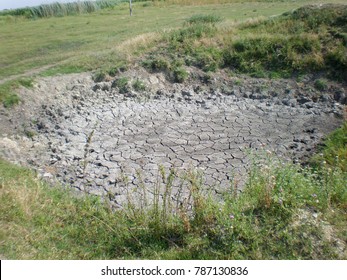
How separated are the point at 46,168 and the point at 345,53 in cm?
A: 714

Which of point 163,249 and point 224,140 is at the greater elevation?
point 163,249

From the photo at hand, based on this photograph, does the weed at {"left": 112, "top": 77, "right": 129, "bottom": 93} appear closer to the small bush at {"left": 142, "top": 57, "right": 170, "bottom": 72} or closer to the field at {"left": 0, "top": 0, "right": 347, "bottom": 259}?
the field at {"left": 0, "top": 0, "right": 347, "bottom": 259}

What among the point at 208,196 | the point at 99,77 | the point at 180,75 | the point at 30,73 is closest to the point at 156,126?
the point at 180,75

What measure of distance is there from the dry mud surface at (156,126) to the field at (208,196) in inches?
11.5

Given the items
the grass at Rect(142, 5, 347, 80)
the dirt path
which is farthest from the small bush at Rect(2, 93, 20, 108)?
the grass at Rect(142, 5, 347, 80)

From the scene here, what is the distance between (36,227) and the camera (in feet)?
14.8

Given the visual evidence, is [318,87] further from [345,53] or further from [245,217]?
[245,217]

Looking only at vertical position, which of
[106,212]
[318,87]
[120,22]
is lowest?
[120,22]

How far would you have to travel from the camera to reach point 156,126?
27.1 feet

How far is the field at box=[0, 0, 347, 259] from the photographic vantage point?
12.7ft

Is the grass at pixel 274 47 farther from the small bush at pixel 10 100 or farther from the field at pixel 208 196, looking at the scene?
the small bush at pixel 10 100

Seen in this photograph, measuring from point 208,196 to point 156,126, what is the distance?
3700 millimetres

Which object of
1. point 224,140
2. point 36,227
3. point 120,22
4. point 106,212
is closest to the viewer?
point 36,227

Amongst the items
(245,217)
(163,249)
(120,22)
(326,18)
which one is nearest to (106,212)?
(163,249)
